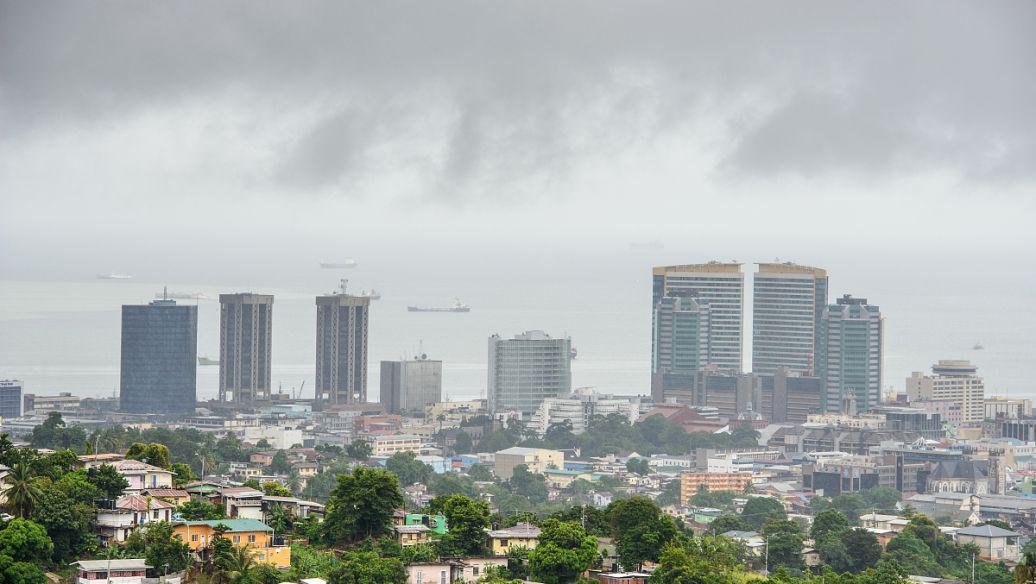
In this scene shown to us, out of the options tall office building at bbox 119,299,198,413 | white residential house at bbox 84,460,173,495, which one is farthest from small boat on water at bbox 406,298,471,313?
white residential house at bbox 84,460,173,495

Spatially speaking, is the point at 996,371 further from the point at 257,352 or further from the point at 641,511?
the point at 641,511

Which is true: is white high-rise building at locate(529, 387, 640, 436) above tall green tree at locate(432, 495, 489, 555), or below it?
above

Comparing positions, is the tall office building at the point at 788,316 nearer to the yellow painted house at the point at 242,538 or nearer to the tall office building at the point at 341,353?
the tall office building at the point at 341,353

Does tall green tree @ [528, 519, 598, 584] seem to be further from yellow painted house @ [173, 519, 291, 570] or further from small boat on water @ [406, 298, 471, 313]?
small boat on water @ [406, 298, 471, 313]

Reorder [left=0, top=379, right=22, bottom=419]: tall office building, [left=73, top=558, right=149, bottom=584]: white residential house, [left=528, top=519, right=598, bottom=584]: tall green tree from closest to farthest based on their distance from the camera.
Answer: [left=73, top=558, right=149, bottom=584]: white residential house < [left=528, top=519, right=598, bottom=584]: tall green tree < [left=0, top=379, right=22, bottom=419]: tall office building

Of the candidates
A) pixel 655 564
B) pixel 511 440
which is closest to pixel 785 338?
pixel 511 440

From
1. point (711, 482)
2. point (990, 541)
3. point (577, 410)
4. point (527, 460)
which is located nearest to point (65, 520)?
→ point (990, 541)

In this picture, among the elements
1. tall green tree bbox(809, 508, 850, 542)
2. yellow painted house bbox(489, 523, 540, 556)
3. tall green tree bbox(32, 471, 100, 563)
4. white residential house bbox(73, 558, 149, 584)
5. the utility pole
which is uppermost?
tall green tree bbox(32, 471, 100, 563)
